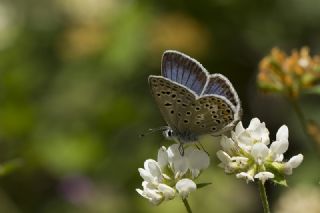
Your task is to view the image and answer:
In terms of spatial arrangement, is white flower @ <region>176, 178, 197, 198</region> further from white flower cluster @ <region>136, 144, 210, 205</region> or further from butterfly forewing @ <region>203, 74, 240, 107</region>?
butterfly forewing @ <region>203, 74, 240, 107</region>

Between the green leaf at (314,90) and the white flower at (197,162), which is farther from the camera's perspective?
the green leaf at (314,90)

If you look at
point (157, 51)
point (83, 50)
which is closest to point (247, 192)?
point (157, 51)

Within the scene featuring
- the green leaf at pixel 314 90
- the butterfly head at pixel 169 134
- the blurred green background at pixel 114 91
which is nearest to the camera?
the butterfly head at pixel 169 134

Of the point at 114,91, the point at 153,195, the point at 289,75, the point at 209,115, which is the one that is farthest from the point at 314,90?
the point at 114,91

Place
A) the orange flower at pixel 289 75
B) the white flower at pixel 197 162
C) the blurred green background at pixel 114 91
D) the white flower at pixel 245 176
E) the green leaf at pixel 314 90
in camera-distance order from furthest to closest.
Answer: the blurred green background at pixel 114 91 < the orange flower at pixel 289 75 < the green leaf at pixel 314 90 < the white flower at pixel 197 162 < the white flower at pixel 245 176

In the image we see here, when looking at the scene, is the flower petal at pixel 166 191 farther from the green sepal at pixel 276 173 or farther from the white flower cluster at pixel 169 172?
the green sepal at pixel 276 173

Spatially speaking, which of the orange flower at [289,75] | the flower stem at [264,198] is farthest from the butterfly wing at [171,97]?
the orange flower at [289,75]

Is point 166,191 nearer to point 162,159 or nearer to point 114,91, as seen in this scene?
point 162,159
